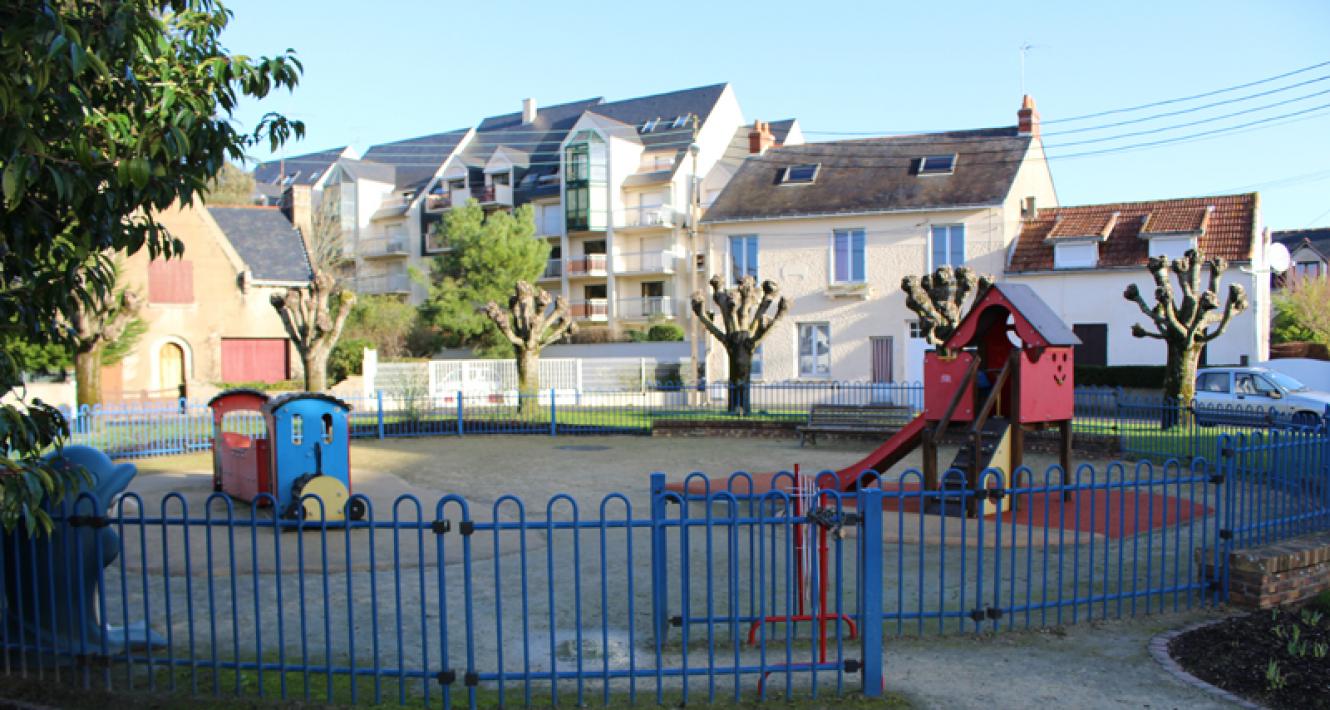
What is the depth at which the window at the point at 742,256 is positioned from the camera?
36812 millimetres

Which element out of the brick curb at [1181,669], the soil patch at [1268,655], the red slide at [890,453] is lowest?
the brick curb at [1181,669]

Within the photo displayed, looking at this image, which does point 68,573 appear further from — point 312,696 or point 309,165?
point 309,165

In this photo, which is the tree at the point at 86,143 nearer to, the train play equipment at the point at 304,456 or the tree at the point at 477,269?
the train play equipment at the point at 304,456

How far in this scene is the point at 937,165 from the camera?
3559 cm

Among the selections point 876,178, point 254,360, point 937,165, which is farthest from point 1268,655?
point 254,360

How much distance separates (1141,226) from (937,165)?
730cm

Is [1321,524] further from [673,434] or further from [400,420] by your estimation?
[400,420]

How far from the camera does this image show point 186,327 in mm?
36406

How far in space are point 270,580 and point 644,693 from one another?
4.53 m

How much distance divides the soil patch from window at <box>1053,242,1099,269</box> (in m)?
26.4

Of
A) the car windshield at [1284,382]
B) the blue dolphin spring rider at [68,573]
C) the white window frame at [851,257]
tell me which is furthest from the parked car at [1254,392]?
→ the blue dolphin spring rider at [68,573]

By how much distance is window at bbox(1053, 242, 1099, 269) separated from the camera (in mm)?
31797

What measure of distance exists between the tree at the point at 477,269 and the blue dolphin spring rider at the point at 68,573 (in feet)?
123

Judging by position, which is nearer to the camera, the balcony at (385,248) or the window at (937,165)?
the window at (937,165)
